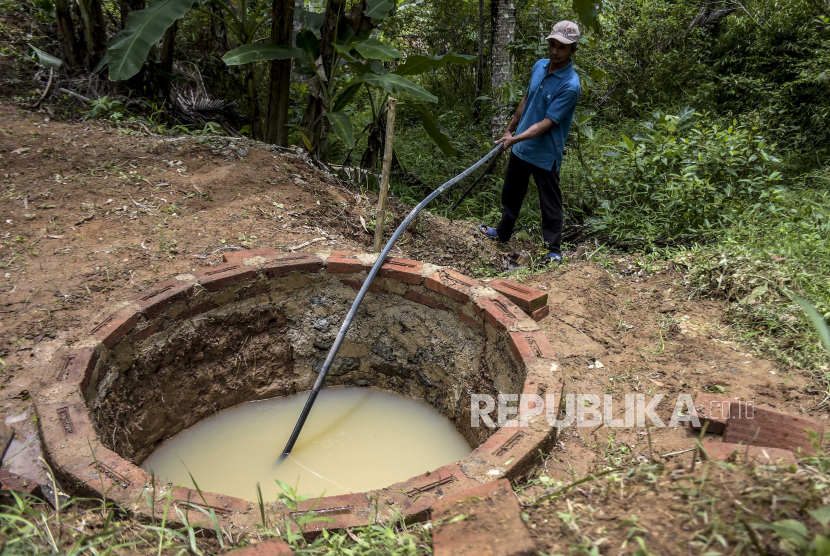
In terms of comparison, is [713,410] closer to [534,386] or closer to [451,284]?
[534,386]

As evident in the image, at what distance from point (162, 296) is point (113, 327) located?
0.97 ft

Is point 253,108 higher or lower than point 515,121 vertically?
lower

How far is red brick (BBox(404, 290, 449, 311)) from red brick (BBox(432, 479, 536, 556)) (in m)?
→ 1.47

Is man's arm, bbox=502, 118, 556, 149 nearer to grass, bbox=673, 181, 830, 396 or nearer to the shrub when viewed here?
the shrub

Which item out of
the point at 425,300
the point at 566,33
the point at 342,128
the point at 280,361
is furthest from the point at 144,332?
the point at 566,33

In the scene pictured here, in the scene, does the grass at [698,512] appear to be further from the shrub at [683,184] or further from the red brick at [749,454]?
the shrub at [683,184]

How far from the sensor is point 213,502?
5.68 ft

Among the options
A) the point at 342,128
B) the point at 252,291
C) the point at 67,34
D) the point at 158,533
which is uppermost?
the point at 67,34

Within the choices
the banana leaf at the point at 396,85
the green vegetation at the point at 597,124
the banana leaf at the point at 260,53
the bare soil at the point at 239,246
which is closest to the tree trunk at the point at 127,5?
the green vegetation at the point at 597,124

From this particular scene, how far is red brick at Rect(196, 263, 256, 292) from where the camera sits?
9.48ft

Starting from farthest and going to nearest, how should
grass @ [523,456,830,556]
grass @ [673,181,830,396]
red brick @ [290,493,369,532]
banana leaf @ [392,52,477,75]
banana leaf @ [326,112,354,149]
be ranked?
banana leaf @ [392,52,477,75]
banana leaf @ [326,112,354,149]
grass @ [673,181,830,396]
red brick @ [290,493,369,532]
grass @ [523,456,830,556]

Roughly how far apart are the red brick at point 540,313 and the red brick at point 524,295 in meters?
0.02

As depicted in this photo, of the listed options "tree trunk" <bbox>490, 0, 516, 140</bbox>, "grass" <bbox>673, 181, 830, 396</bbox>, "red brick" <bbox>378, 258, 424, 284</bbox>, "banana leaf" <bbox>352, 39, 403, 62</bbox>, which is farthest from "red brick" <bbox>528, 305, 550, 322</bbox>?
"tree trunk" <bbox>490, 0, 516, 140</bbox>

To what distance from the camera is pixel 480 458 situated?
1.93 m
